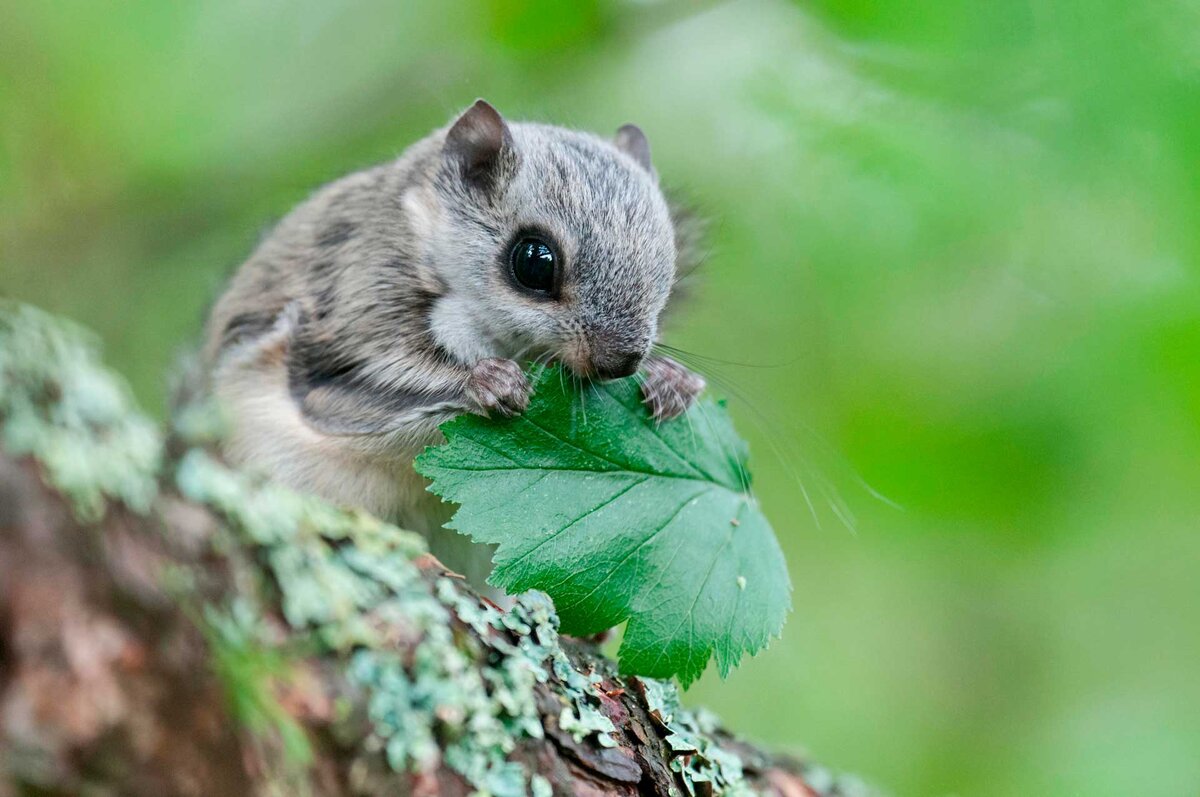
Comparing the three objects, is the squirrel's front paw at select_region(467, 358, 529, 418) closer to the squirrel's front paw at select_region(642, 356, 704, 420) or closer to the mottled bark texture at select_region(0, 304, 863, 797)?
the squirrel's front paw at select_region(642, 356, 704, 420)

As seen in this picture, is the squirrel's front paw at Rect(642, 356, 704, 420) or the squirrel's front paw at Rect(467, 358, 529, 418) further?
the squirrel's front paw at Rect(642, 356, 704, 420)

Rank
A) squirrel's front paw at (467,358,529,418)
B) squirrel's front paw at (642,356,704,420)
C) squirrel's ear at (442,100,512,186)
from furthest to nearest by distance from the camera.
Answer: squirrel's ear at (442,100,512,186)
squirrel's front paw at (642,356,704,420)
squirrel's front paw at (467,358,529,418)

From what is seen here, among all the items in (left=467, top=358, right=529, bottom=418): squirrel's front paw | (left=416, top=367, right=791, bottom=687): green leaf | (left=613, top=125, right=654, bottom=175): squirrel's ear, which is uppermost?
(left=613, top=125, right=654, bottom=175): squirrel's ear

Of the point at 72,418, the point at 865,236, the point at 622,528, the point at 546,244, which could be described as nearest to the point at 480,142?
the point at 546,244

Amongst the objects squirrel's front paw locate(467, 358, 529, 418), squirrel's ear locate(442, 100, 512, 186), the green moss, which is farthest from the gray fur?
the green moss

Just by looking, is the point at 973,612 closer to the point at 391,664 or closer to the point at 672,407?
the point at 672,407
